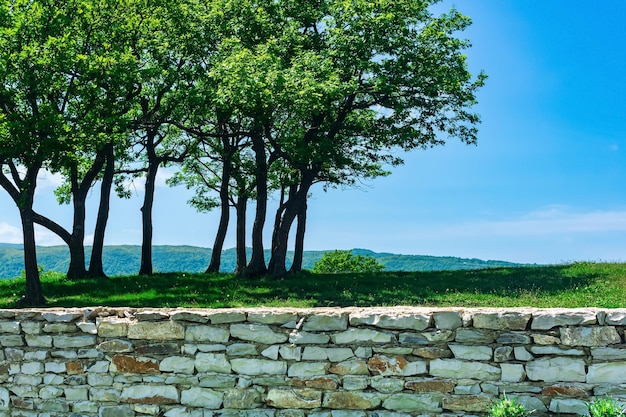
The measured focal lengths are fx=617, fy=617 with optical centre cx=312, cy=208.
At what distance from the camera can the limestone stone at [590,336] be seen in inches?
279

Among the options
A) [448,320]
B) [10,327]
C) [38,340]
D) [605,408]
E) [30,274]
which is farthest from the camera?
[30,274]

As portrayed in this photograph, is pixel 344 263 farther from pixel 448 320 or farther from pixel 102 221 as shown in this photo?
pixel 448 320

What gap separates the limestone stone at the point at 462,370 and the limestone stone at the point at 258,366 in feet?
6.26

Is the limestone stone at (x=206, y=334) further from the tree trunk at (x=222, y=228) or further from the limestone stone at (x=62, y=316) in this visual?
the tree trunk at (x=222, y=228)

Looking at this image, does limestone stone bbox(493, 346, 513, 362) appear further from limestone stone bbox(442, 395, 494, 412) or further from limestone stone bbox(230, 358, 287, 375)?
limestone stone bbox(230, 358, 287, 375)

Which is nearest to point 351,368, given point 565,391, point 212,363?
point 212,363

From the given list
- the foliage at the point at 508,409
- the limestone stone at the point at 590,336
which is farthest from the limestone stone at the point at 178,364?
the limestone stone at the point at 590,336

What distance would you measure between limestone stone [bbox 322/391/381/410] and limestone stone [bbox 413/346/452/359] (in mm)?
776

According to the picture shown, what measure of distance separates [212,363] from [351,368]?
1861mm

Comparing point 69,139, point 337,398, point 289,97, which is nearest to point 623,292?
point 289,97

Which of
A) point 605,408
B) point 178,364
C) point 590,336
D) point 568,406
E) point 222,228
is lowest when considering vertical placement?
point 568,406

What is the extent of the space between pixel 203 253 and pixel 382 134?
114269 mm

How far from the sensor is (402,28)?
2364 centimetres

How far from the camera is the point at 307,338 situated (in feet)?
25.5
